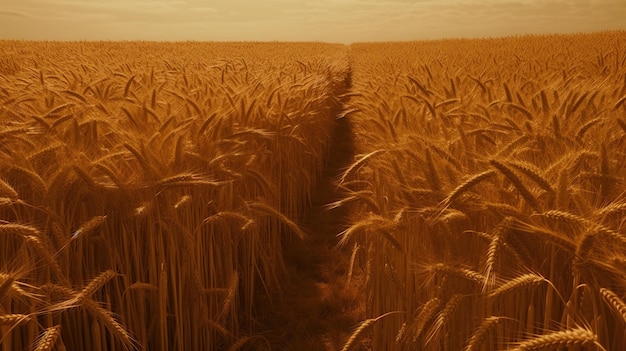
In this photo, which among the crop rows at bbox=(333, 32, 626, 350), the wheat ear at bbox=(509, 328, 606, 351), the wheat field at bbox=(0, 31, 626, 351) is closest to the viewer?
the wheat ear at bbox=(509, 328, 606, 351)

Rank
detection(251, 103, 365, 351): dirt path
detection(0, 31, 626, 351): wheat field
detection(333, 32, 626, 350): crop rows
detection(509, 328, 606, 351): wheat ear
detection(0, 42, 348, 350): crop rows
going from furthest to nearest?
detection(251, 103, 365, 351): dirt path < detection(0, 42, 348, 350): crop rows < detection(0, 31, 626, 351): wheat field < detection(333, 32, 626, 350): crop rows < detection(509, 328, 606, 351): wheat ear

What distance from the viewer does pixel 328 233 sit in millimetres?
4609

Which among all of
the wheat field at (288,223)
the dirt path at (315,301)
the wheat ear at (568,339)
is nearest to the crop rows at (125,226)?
the wheat field at (288,223)

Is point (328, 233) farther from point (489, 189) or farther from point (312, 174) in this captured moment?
point (489, 189)

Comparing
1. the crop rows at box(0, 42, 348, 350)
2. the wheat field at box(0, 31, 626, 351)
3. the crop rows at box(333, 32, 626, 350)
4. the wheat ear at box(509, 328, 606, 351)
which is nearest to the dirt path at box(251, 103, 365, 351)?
the wheat field at box(0, 31, 626, 351)

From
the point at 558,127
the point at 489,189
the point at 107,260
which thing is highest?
the point at 558,127

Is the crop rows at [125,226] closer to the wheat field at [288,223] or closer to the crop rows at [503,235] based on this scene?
the wheat field at [288,223]

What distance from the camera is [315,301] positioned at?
11.0 feet

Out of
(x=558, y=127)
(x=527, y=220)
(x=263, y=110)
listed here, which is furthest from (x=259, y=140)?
(x=527, y=220)

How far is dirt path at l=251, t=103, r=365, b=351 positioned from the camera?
295 cm

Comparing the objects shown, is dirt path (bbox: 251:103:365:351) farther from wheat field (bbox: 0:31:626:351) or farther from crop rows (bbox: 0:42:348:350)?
crop rows (bbox: 0:42:348:350)

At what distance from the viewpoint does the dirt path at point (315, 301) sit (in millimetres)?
2945

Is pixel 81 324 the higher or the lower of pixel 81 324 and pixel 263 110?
the lower

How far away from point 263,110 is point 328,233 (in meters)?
1.50
